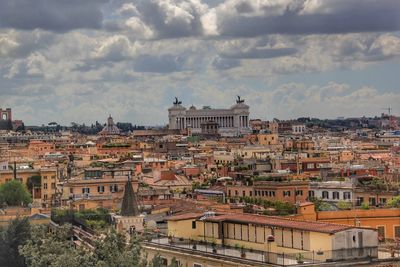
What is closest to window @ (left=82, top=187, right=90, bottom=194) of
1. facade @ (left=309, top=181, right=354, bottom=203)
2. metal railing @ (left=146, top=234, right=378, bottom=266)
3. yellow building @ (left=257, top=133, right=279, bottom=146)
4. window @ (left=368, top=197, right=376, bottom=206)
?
facade @ (left=309, top=181, right=354, bottom=203)

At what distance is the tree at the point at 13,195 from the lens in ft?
169

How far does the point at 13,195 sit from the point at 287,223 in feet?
103

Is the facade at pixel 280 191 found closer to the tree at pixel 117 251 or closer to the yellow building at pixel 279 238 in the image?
the yellow building at pixel 279 238

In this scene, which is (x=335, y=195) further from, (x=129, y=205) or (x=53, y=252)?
(x=53, y=252)

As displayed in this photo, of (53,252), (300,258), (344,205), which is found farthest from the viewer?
(344,205)

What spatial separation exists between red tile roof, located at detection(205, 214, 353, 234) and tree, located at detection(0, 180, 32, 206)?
88.0ft

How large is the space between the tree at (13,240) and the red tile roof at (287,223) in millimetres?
8174

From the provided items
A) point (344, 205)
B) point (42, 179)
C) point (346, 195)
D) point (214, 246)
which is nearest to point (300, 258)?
point (214, 246)

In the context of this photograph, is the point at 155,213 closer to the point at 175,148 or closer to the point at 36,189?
the point at 36,189

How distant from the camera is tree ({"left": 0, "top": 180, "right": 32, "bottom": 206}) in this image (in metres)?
51.4

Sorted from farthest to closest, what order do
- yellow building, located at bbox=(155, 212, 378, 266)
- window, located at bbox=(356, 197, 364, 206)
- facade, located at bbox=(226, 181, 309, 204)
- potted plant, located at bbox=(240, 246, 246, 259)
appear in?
1. facade, located at bbox=(226, 181, 309, 204)
2. window, located at bbox=(356, 197, 364, 206)
3. potted plant, located at bbox=(240, 246, 246, 259)
4. yellow building, located at bbox=(155, 212, 378, 266)

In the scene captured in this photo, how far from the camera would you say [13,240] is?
3244 centimetres

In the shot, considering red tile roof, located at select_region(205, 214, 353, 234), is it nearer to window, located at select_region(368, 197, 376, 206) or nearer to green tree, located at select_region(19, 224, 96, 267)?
green tree, located at select_region(19, 224, 96, 267)

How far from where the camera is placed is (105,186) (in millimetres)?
57969
